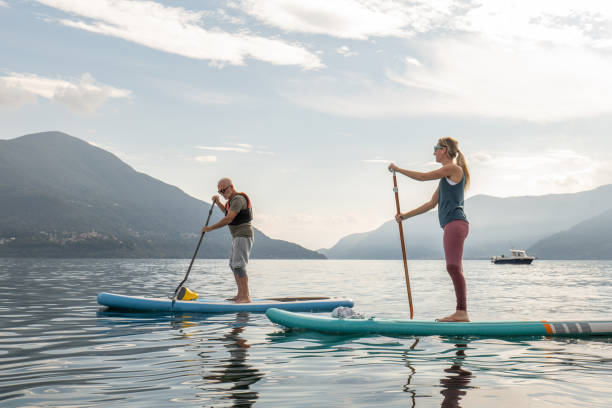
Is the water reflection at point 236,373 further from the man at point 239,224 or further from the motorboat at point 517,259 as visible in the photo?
the motorboat at point 517,259

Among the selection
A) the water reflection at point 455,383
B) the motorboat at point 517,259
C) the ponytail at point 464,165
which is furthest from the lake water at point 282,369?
the motorboat at point 517,259

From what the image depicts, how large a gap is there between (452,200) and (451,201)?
3cm

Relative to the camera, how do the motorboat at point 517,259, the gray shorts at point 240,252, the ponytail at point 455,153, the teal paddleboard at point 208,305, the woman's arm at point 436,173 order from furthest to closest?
the motorboat at point 517,259, the teal paddleboard at point 208,305, the gray shorts at point 240,252, the ponytail at point 455,153, the woman's arm at point 436,173

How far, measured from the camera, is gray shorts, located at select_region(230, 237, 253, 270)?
12.6m

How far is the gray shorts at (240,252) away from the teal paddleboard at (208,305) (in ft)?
3.51

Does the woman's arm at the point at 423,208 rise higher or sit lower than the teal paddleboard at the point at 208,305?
higher

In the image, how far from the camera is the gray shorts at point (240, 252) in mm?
12562

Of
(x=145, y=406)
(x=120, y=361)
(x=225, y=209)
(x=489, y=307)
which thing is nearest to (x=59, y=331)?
(x=120, y=361)

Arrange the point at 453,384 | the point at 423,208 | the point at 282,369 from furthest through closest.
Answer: the point at 423,208 → the point at 282,369 → the point at 453,384

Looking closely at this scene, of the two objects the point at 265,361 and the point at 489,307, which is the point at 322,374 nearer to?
the point at 265,361

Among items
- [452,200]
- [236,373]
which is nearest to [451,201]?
[452,200]

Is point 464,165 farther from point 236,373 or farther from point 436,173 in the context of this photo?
point 236,373

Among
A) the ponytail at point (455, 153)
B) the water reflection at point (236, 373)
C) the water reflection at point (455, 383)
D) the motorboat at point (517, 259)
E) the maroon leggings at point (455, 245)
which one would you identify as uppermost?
the ponytail at point (455, 153)

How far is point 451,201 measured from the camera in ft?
28.3
